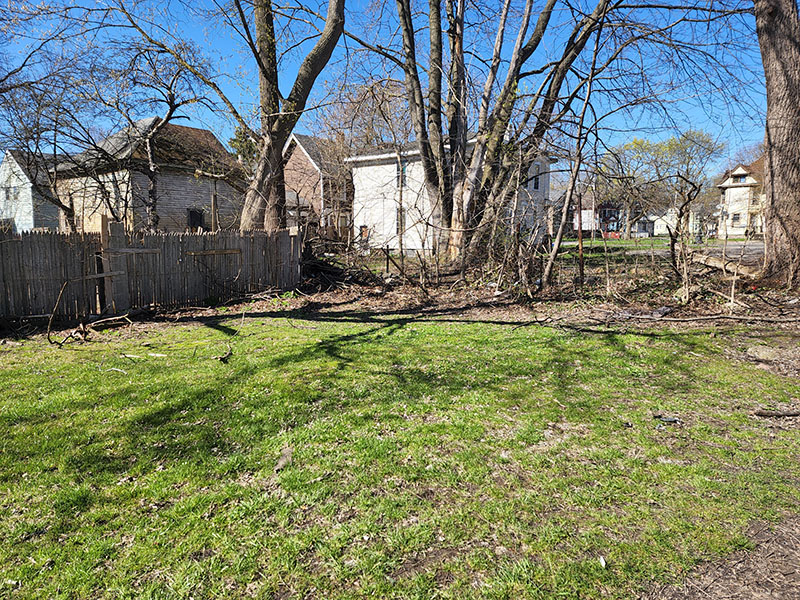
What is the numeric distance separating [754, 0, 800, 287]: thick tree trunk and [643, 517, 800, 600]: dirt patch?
Answer: 9014 mm

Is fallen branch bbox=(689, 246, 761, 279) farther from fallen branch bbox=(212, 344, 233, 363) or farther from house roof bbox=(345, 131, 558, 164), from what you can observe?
house roof bbox=(345, 131, 558, 164)

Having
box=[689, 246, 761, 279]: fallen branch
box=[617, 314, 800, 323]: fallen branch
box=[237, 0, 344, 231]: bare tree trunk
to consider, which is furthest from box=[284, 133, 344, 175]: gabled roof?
box=[617, 314, 800, 323]: fallen branch

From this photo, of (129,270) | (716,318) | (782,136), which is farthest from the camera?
(782,136)

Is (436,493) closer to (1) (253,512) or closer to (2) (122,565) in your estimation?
(1) (253,512)

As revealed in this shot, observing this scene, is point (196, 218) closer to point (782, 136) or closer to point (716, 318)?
point (782, 136)

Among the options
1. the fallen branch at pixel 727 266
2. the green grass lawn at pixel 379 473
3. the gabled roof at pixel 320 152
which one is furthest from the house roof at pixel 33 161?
the fallen branch at pixel 727 266

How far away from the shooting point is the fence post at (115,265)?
29.2 ft

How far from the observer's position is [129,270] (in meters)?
9.39

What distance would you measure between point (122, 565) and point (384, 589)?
4.66 feet

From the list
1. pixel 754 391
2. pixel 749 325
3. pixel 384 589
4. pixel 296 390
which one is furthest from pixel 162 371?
pixel 749 325

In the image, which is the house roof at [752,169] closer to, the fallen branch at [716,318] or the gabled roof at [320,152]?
the gabled roof at [320,152]

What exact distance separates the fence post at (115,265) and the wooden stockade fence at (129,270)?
15 millimetres

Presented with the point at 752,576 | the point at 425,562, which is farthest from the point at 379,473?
the point at 752,576

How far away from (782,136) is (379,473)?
11.0m
